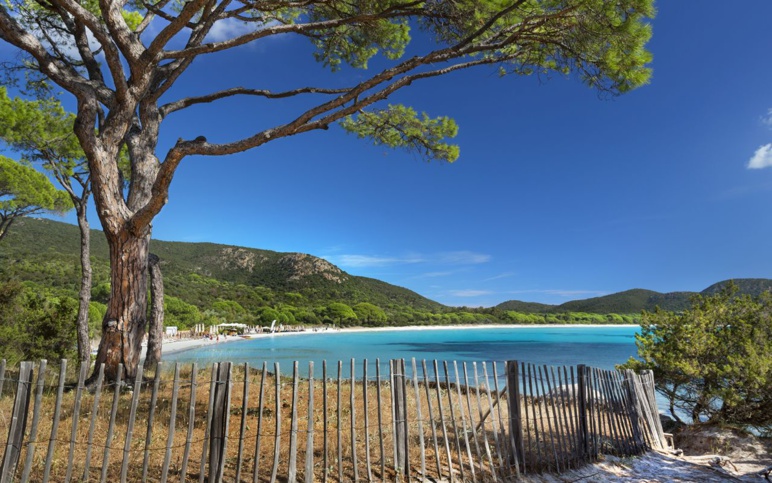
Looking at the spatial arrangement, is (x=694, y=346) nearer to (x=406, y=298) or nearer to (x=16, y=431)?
(x=16, y=431)

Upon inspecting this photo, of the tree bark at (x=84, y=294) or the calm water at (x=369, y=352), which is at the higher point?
the tree bark at (x=84, y=294)

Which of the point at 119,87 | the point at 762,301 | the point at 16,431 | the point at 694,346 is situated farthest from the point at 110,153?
the point at 762,301

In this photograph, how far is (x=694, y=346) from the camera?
9094mm

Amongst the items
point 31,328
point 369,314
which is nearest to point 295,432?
point 31,328

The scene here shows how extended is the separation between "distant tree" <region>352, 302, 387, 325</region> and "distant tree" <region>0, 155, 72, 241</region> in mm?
54140

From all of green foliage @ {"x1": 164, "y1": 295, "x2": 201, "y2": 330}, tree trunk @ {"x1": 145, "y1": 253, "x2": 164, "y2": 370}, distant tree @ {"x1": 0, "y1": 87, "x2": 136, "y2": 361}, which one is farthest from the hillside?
tree trunk @ {"x1": 145, "y1": 253, "x2": 164, "y2": 370}

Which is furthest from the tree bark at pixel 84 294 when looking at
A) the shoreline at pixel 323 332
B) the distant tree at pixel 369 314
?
the distant tree at pixel 369 314

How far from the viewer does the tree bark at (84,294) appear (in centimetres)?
950

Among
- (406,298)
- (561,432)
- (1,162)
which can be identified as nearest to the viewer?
(561,432)

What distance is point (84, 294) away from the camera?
32.9 ft

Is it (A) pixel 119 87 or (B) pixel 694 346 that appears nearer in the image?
(A) pixel 119 87

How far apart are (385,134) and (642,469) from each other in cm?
723

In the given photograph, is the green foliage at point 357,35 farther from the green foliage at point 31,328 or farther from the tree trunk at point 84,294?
the green foliage at point 31,328

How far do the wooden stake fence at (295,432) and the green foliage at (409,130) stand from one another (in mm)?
4833
